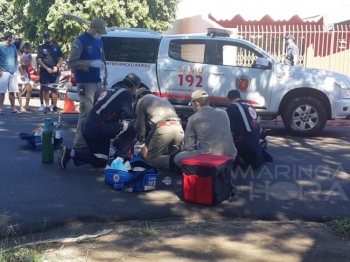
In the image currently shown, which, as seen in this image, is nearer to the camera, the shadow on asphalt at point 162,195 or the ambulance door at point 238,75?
the shadow on asphalt at point 162,195

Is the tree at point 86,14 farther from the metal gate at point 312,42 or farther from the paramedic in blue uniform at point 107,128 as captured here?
the paramedic in blue uniform at point 107,128

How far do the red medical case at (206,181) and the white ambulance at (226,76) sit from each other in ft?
16.9

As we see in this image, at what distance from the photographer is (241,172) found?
841 cm

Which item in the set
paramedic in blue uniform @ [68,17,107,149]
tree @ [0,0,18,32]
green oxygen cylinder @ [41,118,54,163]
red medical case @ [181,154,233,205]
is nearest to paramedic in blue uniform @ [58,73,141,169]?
green oxygen cylinder @ [41,118,54,163]

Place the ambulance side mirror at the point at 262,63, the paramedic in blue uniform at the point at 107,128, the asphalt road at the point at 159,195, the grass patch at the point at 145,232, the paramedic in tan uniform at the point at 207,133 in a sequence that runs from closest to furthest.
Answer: the grass patch at the point at 145,232 < the asphalt road at the point at 159,195 < the paramedic in tan uniform at the point at 207,133 < the paramedic in blue uniform at the point at 107,128 < the ambulance side mirror at the point at 262,63

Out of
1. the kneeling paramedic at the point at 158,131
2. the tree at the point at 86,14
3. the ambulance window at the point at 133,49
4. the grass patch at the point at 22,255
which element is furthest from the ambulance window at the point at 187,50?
the tree at the point at 86,14

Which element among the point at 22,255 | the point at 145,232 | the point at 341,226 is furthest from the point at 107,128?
the point at 341,226

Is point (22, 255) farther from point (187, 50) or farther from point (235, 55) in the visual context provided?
point (235, 55)

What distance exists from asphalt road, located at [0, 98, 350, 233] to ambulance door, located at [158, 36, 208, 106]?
9.13 feet

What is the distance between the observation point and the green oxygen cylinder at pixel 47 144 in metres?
8.49

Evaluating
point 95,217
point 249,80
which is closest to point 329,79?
point 249,80

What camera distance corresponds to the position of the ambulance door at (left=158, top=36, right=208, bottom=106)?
39.2 ft

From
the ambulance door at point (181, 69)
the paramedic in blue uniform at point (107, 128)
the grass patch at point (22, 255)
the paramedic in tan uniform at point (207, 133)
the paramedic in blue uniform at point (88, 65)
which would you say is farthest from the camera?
the ambulance door at point (181, 69)

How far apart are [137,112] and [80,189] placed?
66.9 inches
